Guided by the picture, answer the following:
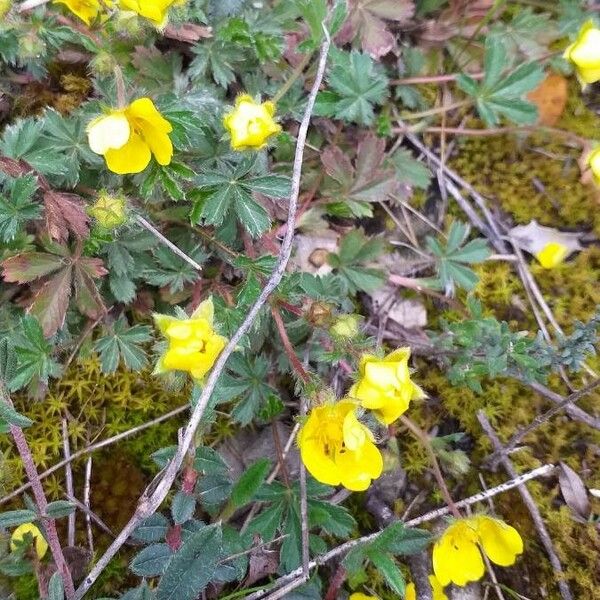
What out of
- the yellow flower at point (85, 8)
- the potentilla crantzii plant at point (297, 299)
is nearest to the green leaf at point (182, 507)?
the potentilla crantzii plant at point (297, 299)

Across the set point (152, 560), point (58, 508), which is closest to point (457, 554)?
point (152, 560)

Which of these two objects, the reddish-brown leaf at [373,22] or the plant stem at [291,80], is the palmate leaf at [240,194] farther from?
the reddish-brown leaf at [373,22]

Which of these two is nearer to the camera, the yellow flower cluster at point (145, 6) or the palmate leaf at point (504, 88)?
the yellow flower cluster at point (145, 6)

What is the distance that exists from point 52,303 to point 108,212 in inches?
13.1

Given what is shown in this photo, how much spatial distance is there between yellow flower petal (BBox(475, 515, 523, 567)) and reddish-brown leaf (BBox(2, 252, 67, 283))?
4.42 ft

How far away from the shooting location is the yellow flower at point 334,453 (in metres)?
1.65

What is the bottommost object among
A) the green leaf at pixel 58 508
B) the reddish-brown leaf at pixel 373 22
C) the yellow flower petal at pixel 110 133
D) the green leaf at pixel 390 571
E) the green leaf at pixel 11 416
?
the green leaf at pixel 390 571

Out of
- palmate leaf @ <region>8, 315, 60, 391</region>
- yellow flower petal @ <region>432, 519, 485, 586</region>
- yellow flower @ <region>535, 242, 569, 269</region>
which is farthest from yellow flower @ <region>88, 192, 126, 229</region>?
yellow flower @ <region>535, 242, 569, 269</region>

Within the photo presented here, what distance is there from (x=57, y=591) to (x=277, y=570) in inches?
24.2

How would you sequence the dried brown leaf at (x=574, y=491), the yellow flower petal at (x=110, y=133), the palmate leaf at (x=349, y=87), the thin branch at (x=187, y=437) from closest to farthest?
the thin branch at (x=187, y=437) → the yellow flower petal at (x=110, y=133) → the dried brown leaf at (x=574, y=491) → the palmate leaf at (x=349, y=87)

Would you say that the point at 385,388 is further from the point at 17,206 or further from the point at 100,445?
the point at 17,206

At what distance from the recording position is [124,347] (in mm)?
1998

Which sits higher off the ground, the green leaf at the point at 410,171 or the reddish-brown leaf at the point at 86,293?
the reddish-brown leaf at the point at 86,293

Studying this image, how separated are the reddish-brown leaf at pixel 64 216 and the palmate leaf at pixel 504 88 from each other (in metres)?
1.31
